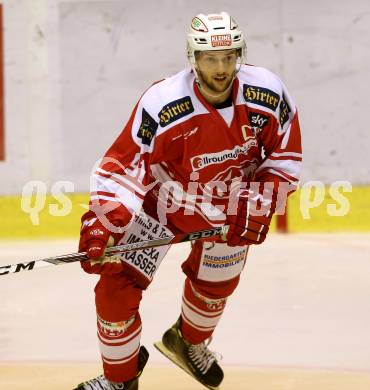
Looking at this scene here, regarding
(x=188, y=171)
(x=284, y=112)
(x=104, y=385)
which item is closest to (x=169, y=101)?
(x=188, y=171)

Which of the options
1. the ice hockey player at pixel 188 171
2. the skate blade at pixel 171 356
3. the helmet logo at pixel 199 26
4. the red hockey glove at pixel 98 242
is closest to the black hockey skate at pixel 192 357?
the skate blade at pixel 171 356

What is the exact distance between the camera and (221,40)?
3.71 metres

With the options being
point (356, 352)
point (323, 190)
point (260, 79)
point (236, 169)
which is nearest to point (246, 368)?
point (356, 352)

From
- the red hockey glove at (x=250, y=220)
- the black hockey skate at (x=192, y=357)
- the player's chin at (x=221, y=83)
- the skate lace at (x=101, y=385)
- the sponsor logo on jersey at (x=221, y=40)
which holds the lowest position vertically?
the black hockey skate at (x=192, y=357)

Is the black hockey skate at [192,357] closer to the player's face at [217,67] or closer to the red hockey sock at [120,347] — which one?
the red hockey sock at [120,347]

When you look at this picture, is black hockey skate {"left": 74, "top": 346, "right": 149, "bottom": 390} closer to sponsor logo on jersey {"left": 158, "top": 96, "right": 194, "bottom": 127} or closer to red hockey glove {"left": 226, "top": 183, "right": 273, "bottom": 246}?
red hockey glove {"left": 226, "top": 183, "right": 273, "bottom": 246}

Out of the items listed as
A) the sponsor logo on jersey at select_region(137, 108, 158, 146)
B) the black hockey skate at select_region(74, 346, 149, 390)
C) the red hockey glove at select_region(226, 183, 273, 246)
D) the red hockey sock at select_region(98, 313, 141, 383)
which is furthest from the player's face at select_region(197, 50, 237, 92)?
the black hockey skate at select_region(74, 346, 149, 390)

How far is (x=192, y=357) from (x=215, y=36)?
1.14 meters

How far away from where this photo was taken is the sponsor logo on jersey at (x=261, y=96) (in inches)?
150

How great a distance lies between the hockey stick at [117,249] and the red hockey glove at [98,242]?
0.02 m

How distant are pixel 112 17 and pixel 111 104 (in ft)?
1.58

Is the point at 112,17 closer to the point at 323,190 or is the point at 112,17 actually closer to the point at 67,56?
the point at 67,56

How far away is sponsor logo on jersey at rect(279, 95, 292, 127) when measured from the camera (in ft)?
12.6

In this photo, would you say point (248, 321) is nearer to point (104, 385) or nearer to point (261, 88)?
point (104, 385)
